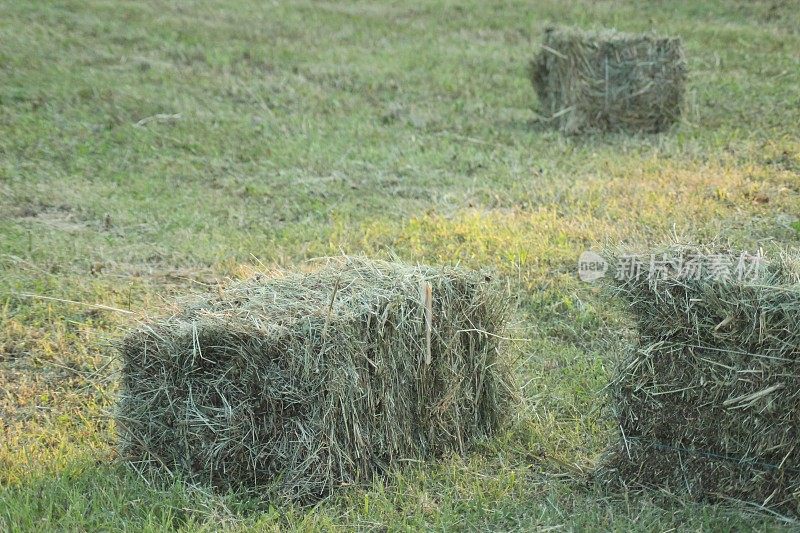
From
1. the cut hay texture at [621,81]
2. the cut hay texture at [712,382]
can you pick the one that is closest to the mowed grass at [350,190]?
the cut hay texture at [712,382]

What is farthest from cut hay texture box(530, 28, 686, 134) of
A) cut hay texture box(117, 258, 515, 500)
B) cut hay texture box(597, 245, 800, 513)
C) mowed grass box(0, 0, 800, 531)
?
cut hay texture box(597, 245, 800, 513)

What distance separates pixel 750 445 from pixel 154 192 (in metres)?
6.64

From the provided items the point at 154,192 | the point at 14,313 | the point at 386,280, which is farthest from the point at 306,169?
the point at 386,280

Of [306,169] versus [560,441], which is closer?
[560,441]

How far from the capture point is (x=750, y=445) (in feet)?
15.4

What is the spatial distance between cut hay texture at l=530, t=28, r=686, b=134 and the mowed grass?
342 millimetres

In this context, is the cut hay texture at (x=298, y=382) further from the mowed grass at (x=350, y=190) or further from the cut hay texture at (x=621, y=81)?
the cut hay texture at (x=621, y=81)

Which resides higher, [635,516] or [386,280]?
[386,280]

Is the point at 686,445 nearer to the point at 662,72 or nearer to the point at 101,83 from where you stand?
the point at 662,72

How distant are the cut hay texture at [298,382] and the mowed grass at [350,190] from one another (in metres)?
0.19

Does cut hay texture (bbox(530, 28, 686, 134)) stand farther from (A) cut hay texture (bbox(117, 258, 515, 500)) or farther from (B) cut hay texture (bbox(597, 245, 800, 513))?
(B) cut hay texture (bbox(597, 245, 800, 513))

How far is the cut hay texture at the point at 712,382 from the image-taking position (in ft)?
15.0

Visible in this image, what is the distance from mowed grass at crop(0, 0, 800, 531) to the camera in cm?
507

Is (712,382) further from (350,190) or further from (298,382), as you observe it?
(350,190)
